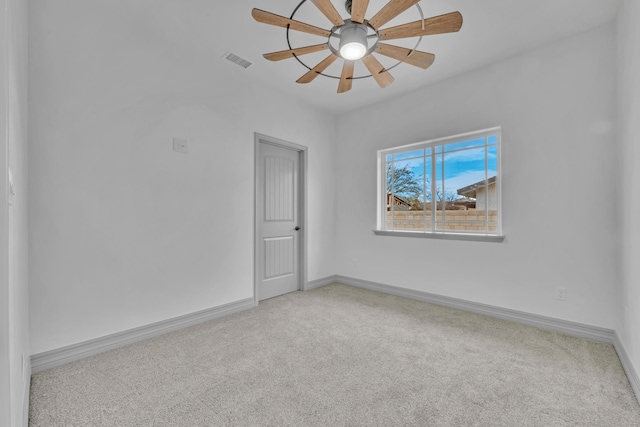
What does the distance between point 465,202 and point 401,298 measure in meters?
1.38

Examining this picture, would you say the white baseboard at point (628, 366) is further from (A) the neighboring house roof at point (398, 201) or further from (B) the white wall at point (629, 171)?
(A) the neighboring house roof at point (398, 201)

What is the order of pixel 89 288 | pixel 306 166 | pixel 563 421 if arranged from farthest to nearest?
pixel 306 166 → pixel 89 288 → pixel 563 421

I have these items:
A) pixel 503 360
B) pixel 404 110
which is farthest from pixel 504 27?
pixel 503 360

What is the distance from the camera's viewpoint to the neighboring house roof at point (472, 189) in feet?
10.3

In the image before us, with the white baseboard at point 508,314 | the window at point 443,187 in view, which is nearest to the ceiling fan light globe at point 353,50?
the window at point 443,187

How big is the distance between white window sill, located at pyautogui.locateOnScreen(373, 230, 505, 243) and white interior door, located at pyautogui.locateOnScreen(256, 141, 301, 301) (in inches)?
46.1

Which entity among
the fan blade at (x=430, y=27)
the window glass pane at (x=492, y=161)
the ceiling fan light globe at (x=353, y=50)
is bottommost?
the window glass pane at (x=492, y=161)

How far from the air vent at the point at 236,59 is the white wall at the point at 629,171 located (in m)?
2.98

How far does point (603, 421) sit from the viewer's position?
152 cm

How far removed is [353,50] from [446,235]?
2.26 m

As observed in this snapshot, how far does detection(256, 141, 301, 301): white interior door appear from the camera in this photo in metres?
3.57

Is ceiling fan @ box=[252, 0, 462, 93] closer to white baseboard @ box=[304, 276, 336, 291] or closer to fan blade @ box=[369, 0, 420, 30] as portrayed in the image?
fan blade @ box=[369, 0, 420, 30]

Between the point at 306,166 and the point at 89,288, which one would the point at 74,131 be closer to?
the point at 89,288

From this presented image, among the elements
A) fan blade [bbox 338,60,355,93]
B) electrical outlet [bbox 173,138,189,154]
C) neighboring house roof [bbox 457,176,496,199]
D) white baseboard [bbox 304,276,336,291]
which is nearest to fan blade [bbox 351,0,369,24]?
fan blade [bbox 338,60,355,93]
